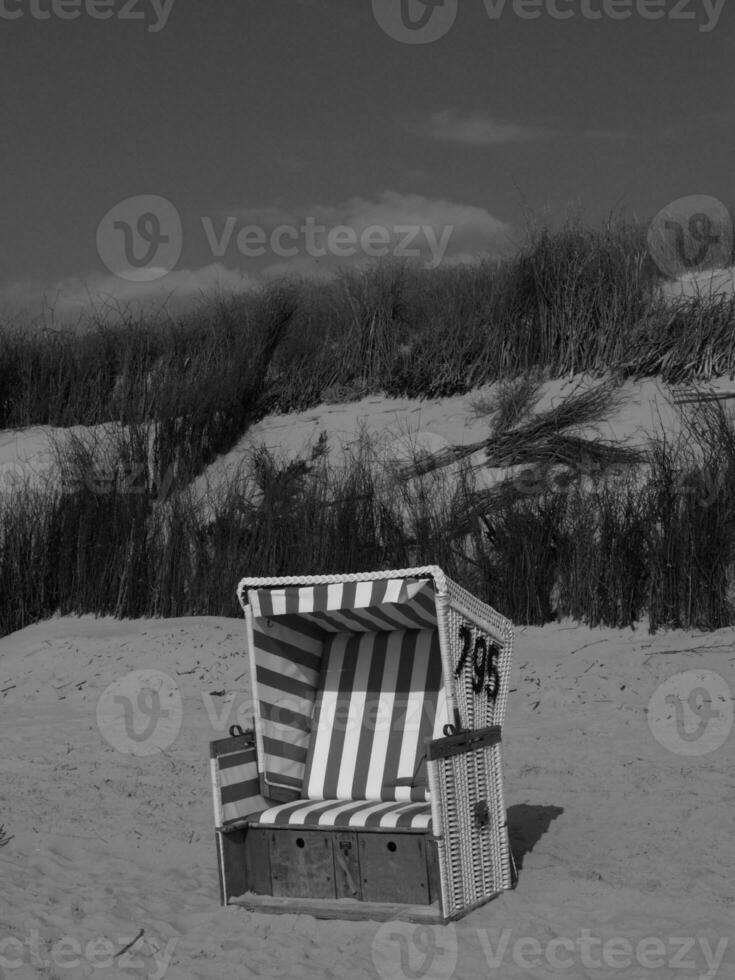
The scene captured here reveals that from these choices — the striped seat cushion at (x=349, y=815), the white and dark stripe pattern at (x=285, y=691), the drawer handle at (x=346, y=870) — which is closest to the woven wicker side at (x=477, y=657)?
the striped seat cushion at (x=349, y=815)

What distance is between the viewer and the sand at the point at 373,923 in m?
4.13

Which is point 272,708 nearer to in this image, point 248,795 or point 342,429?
point 248,795

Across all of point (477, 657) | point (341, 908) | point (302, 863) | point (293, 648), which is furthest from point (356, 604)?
point (341, 908)

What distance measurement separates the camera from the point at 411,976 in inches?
155

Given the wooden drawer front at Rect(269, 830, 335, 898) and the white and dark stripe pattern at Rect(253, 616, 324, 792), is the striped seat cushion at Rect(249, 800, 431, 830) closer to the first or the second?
the wooden drawer front at Rect(269, 830, 335, 898)

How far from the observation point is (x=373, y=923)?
4445 millimetres

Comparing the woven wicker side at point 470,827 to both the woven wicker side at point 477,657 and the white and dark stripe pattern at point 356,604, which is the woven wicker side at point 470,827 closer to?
the woven wicker side at point 477,657

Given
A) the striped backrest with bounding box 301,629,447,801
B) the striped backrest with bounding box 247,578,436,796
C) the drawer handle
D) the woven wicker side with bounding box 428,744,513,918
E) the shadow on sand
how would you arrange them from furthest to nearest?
the shadow on sand → the striped backrest with bounding box 301,629,447,801 → the striped backrest with bounding box 247,578,436,796 → the drawer handle → the woven wicker side with bounding box 428,744,513,918

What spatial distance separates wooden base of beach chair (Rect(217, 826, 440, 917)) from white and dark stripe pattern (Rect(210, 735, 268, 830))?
7cm

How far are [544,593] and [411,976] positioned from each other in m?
4.98

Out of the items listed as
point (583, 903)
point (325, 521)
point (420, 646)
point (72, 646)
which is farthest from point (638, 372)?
point (583, 903)

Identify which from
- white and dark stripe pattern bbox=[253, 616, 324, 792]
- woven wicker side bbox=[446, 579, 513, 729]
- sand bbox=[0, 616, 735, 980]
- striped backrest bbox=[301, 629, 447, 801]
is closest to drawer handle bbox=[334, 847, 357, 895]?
sand bbox=[0, 616, 735, 980]

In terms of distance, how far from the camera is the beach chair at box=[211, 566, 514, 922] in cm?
456

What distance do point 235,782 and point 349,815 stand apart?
530 mm
